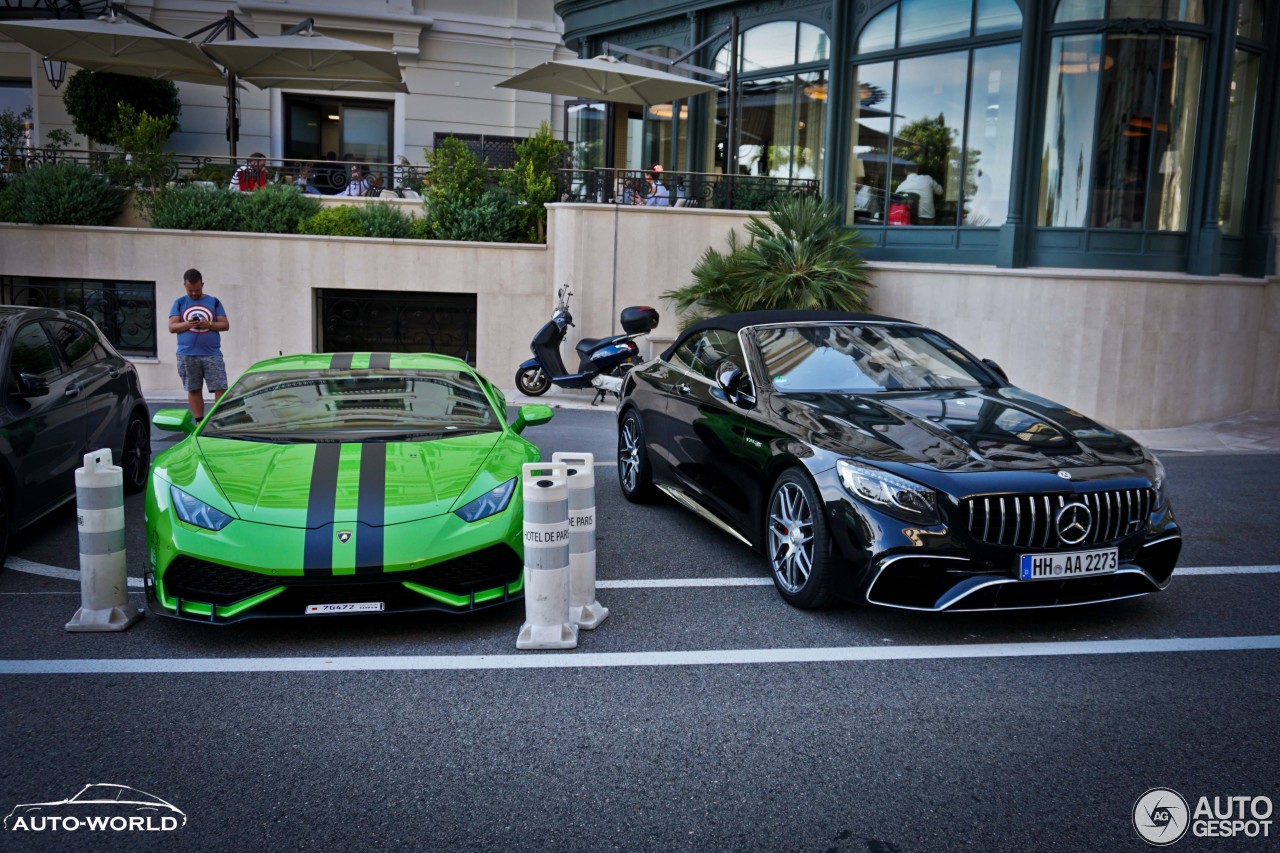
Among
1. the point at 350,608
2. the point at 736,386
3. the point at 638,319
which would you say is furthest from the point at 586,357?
the point at 350,608

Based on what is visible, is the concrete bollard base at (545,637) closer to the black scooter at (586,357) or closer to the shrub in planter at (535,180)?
the black scooter at (586,357)

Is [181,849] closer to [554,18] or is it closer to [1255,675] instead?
[1255,675]

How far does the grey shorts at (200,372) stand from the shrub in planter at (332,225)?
17.6 feet

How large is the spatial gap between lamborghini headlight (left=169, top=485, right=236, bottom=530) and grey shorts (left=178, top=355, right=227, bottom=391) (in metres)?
6.19

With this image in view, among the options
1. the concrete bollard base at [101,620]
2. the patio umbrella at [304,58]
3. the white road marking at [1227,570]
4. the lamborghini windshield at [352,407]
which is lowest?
the concrete bollard base at [101,620]

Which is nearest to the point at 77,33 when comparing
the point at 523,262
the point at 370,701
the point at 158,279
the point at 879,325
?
the point at 158,279

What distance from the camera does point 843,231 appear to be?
1552 cm

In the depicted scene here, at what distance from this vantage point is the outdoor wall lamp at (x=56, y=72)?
21.3m

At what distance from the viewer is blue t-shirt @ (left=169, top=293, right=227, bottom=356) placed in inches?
442

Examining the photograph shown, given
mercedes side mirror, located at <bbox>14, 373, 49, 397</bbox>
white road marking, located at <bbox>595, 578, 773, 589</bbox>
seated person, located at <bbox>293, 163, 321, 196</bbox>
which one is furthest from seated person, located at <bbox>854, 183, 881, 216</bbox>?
mercedes side mirror, located at <bbox>14, 373, 49, 397</bbox>

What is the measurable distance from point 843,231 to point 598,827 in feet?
41.9

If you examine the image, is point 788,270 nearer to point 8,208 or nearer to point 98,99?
point 8,208

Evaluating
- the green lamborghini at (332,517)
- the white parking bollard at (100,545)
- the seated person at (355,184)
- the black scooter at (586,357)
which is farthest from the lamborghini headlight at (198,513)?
the seated person at (355,184)

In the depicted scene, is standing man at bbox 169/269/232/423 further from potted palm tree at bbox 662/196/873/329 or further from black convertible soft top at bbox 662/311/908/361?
potted palm tree at bbox 662/196/873/329
